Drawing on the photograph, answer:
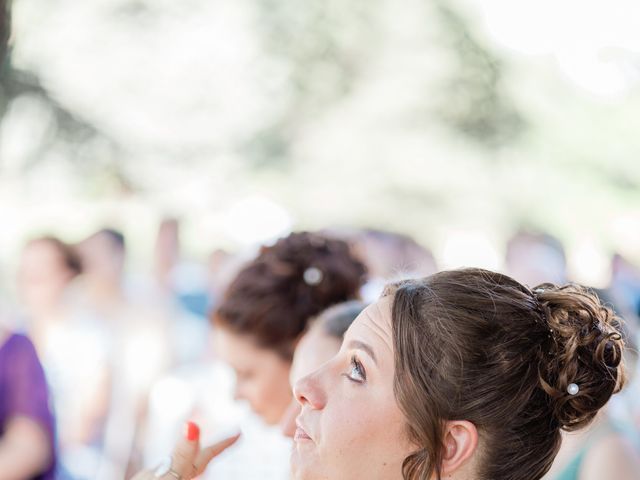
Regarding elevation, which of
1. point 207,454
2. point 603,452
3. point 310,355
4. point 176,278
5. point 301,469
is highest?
point 301,469

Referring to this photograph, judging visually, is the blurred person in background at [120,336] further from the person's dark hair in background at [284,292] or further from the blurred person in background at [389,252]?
the person's dark hair in background at [284,292]

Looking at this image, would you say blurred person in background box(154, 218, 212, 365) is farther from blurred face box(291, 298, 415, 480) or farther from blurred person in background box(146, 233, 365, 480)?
blurred face box(291, 298, 415, 480)

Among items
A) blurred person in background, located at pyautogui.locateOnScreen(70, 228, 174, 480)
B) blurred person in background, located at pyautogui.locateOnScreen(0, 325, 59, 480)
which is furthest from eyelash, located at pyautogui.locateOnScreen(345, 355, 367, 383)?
Answer: blurred person in background, located at pyautogui.locateOnScreen(70, 228, 174, 480)

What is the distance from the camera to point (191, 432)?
1825 millimetres

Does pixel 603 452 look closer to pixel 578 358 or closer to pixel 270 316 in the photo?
pixel 578 358

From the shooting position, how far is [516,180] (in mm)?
12031

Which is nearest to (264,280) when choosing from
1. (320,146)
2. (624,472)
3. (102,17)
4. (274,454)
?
(274,454)

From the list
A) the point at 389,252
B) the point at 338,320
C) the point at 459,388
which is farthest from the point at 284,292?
the point at 389,252

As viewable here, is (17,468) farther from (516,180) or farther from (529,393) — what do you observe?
(516,180)

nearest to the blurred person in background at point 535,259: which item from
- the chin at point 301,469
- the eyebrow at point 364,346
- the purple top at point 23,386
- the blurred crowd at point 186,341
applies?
the blurred crowd at point 186,341

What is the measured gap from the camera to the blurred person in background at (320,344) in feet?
7.71

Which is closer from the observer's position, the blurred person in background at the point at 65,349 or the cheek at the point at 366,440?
the cheek at the point at 366,440

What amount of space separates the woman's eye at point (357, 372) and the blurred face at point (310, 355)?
579 millimetres

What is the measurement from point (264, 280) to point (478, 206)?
31.9 feet
